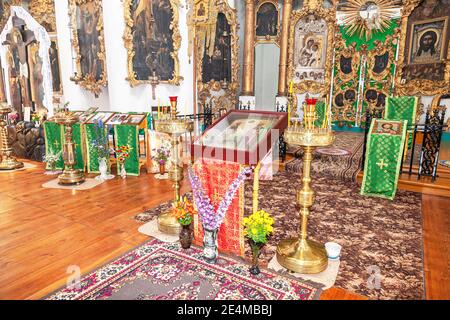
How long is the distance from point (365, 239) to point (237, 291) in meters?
1.97

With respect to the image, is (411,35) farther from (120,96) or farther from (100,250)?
(100,250)

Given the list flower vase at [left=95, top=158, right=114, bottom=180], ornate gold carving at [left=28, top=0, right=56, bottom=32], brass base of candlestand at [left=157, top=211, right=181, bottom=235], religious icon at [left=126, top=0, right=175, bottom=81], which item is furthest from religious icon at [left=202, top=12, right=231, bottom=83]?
brass base of candlestand at [left=157, top=211, right=181, bottom=235]

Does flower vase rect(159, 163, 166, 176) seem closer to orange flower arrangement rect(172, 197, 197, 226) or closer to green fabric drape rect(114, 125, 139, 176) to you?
green fabric drape rect(114, 125, 139, 176)

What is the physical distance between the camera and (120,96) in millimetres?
9359

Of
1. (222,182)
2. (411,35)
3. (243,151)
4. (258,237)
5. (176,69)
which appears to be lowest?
(258,237)

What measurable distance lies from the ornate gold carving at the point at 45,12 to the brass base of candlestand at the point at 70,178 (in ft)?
26.0

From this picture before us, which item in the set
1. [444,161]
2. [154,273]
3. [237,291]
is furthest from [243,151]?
[444,161]

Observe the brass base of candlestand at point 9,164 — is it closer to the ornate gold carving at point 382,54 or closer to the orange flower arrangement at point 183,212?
the orange flower arrangement at point 183,212

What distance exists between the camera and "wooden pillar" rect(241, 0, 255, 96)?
1265 centimetres

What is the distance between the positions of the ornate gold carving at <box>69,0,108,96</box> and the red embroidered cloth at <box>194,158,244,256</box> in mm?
8021

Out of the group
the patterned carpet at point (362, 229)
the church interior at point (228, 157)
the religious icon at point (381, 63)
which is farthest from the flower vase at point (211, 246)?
the religious icon at point (381, 63)

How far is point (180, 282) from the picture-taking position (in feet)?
9.98

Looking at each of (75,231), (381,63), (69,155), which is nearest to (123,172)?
(69,155)

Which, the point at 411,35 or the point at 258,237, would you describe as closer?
the point at 258,237
